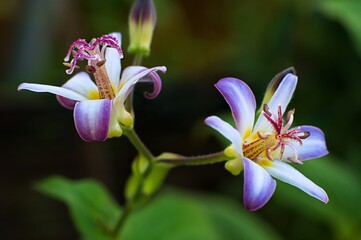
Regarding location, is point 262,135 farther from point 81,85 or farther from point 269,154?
point 81,85

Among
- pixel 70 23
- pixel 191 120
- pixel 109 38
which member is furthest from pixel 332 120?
pixel 109 38

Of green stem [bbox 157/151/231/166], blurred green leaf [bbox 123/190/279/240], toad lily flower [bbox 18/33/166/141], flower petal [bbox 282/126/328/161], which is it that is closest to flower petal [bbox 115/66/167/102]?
toad lily flower [bbox 18/33/166/141]

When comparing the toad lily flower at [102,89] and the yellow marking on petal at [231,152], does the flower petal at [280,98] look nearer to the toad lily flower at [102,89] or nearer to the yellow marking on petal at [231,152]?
the yellow marking on petal at [231,152]

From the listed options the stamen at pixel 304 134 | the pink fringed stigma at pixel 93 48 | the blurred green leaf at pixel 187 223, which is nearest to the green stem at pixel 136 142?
the pink fringed stigma at pixel 93 48

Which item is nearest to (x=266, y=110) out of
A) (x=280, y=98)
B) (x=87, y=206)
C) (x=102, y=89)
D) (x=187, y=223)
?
(x=280, y=98)

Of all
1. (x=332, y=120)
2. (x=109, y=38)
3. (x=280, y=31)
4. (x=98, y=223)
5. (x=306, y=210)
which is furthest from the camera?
(x=280, y=31)

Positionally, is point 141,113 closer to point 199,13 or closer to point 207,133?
point 207,133
